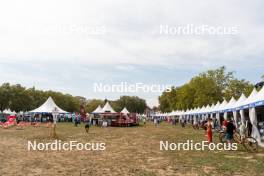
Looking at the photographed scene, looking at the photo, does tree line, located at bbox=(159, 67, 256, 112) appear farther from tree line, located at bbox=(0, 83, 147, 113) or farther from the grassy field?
the grassy field

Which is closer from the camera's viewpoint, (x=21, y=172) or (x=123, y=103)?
(x=21, y=172)

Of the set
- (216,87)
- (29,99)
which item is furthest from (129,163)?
(29,99)

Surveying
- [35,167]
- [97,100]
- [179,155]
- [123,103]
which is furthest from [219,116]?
[97,100]

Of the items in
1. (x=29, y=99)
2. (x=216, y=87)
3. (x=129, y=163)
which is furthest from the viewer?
(x=29, y=99)

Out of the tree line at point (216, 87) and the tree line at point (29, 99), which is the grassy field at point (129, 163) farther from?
the tree line at point (216, 87)

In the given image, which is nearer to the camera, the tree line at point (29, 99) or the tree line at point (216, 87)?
the tree line at point (216, 87)

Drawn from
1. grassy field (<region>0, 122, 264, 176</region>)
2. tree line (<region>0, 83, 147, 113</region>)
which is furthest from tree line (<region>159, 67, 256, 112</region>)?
grassy field (<region>0, 122, 264, 176</region>)

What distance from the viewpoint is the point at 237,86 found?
248 ft

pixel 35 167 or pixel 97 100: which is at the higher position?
pixel 97 100

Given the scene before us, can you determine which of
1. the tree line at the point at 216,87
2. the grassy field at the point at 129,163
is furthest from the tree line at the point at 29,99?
the grassy field at the point at 129,163

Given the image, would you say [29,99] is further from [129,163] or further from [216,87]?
[129,163]

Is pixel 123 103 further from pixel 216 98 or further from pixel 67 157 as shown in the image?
pixel 67 157

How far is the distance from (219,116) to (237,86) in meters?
40.0

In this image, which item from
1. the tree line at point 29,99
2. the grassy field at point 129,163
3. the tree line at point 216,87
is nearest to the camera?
the grassy field at point 129,163
